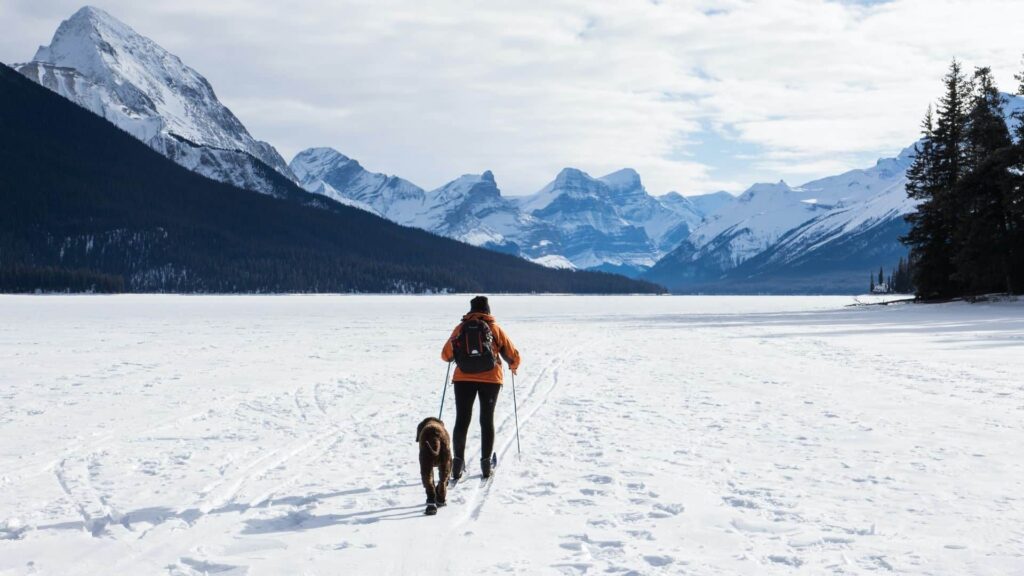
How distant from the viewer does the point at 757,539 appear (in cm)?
674

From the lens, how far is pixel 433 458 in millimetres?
7727

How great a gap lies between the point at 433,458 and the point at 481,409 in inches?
56.1

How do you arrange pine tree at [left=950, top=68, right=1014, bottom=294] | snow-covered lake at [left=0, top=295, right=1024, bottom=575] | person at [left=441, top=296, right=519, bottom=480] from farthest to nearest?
pine tree at [left=950, top=68, right=1014, bottom=294] → person at [left=441, top=296, right=519, bottom=480] → snow-covered lake at [left=0, top=295, right=1024, bottom=575]

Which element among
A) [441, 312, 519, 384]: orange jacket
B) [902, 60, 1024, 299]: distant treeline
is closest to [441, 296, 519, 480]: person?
[441, 312, 519, 384]: orange jacket

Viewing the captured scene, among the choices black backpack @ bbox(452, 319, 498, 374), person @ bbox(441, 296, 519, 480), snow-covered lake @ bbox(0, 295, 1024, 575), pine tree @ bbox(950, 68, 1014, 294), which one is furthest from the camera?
pine tree @ bbox(950, 68, 1014, 294)

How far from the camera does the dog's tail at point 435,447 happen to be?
765 cm

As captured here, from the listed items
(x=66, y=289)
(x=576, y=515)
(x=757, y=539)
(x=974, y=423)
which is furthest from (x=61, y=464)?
(x=66, y=289)

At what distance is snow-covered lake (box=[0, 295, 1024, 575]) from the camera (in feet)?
21.0

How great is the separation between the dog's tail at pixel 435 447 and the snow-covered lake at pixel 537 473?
24.4 inches

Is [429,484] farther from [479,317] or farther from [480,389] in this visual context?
[479,317]

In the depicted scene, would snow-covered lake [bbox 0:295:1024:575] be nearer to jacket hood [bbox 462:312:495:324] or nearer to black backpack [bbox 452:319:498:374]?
black backpack [bbox 452:319:498:374]

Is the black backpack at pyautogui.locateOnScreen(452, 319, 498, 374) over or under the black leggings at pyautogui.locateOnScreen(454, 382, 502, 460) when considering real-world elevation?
over

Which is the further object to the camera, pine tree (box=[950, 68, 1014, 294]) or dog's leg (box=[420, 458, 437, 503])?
pine tree (box=[950, 68, 1014, 294])

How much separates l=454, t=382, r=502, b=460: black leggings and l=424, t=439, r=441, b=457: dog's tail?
1.18 meters
